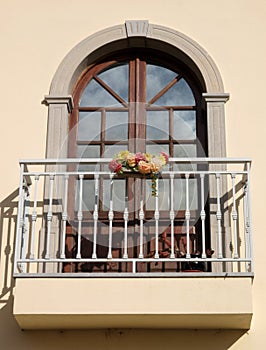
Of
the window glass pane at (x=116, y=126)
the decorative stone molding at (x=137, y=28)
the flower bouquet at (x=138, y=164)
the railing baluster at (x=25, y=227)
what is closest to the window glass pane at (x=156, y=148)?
the window glass pane at (x=116, y=126)

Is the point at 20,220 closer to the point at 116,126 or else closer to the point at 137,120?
the point at 116,126

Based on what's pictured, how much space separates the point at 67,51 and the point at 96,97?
0.54m

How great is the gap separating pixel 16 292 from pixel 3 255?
83cm

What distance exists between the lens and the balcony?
21.3 feet

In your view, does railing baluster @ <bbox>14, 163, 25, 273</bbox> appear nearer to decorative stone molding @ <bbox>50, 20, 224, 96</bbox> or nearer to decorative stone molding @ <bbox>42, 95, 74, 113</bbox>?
decorative stone molding @ <bbox>42, 95, 74, 113</bbox>

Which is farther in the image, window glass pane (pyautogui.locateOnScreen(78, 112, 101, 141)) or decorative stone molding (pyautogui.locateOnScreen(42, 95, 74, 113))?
window glass pane (pyautogui.locateOnScreen(78, 112, 101, 141))

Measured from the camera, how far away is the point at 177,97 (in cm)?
812

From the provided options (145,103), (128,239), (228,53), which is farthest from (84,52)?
(128,239)

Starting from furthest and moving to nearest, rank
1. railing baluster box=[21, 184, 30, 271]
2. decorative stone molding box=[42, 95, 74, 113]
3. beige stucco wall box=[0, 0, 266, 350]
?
decorative stone molding box=[42, 95, 74, 113] → beige stucco wall box=[0, 0, 266, 350] → railing baluster box=[21, 184, 30, 271]

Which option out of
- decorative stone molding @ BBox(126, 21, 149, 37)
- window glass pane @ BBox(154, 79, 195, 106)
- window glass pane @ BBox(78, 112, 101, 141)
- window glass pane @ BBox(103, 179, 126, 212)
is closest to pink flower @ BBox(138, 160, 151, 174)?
window glass pane @ BBox(103, 179, 126, 212)

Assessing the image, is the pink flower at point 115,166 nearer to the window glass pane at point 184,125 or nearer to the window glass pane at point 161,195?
the window glass pane at point 161,195

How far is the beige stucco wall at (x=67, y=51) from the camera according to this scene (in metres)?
7.27

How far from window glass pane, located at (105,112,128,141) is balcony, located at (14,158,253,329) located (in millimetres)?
354

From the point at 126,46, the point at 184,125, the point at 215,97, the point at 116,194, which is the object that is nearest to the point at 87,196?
the point at 116,194
